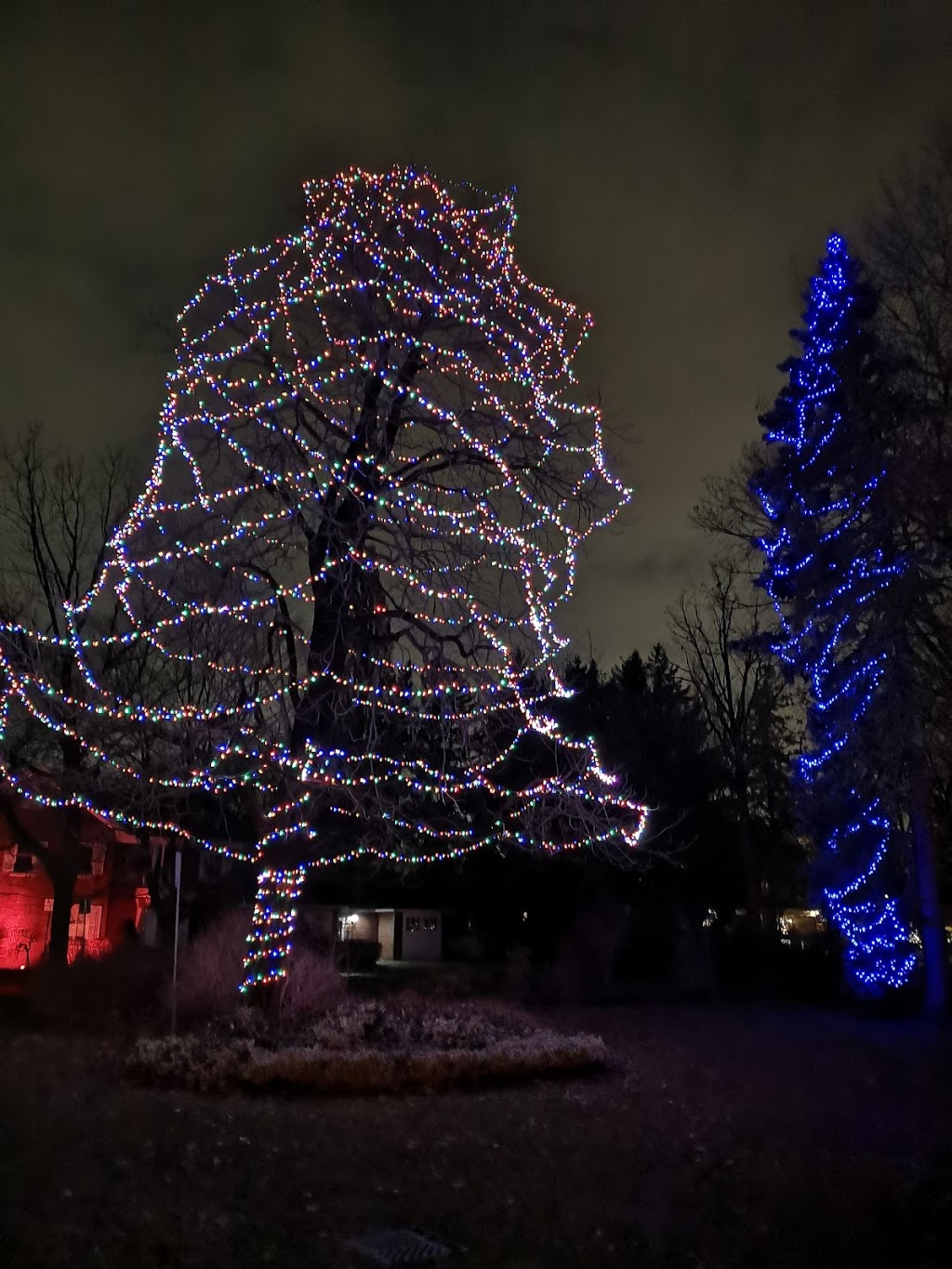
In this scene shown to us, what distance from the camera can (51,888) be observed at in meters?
29.8

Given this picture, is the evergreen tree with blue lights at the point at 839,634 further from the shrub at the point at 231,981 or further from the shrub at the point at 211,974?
the shrub at the point at 211,974

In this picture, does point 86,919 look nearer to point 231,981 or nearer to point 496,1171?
point 231,981

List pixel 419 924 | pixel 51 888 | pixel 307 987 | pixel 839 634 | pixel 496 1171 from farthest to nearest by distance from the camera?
pixel 419 924 → pixel 51 888 → pixel 839 634 → pixel 307 987 → pixel 496 1171

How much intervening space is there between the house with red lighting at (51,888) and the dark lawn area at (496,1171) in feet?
51.6

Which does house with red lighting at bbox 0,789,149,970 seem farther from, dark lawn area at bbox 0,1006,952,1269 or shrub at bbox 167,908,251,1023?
dark lawn area at bbox 0,1006,952,1269

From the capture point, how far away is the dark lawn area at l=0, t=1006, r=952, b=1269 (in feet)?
17.4

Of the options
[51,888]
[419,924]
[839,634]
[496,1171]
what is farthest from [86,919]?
[496,1171]

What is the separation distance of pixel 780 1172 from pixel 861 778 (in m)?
13.9

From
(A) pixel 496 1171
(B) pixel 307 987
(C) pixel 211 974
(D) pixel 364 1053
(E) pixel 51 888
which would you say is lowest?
(A) pixel 496 1171

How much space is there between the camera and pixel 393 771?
42.8ft

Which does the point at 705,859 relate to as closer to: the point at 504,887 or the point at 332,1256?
the point at 504,887

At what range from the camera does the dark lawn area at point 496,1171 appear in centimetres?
529

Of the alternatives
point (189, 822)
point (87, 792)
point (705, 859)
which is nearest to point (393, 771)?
point (87, 792)

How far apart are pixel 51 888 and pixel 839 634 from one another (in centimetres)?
2264
